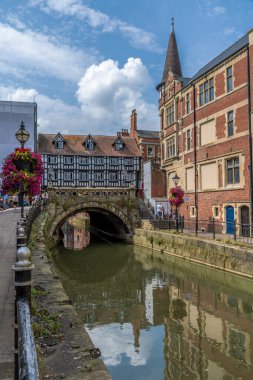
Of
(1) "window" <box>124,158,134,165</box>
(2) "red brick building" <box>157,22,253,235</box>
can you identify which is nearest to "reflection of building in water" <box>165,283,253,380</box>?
(2) "red brick building" <box>157,22,253,235</box>

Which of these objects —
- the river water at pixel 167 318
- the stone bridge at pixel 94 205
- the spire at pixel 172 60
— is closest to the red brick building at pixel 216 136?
the spire at pixel 172 60

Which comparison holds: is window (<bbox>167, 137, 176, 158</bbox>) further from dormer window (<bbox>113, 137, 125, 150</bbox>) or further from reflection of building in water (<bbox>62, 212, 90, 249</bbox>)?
dormer window (<bbox>113, 137, 125, 150</bbox>)

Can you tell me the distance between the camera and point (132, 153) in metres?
47.3

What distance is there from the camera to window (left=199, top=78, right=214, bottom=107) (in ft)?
77.9

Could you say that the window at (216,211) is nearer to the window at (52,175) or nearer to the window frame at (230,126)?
the window frame at (230,126)

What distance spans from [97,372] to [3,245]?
9116 mm

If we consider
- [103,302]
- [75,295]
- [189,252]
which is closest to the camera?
[103,302]

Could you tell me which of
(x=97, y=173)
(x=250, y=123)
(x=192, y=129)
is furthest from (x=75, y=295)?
(x=97, y=173)

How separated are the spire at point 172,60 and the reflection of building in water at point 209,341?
79.5ft

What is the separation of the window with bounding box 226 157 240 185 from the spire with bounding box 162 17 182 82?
515 inches

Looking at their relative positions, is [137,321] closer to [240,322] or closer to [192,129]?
[240,322]

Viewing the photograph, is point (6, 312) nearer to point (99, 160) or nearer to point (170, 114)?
point (170, 114)

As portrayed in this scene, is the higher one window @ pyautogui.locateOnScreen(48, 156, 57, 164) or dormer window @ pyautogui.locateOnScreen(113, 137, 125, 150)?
dormer window @ pyautogui.locateOnScreen(113, 137, 125, 150)

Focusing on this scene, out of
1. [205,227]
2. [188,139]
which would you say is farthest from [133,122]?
[205,227]
